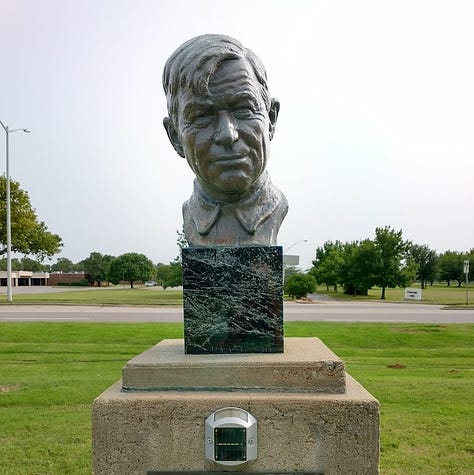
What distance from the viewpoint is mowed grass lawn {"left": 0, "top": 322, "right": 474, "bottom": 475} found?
4352 millimetres

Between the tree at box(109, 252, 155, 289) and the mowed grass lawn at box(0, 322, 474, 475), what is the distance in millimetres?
55007

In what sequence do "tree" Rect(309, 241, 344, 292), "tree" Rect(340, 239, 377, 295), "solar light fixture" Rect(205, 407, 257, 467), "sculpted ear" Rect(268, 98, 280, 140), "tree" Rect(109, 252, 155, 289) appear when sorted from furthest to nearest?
"tree" Rect(109, 252, 155, 289) → "tree" Rect(309, 241, 344, 292) → "tree" Rect(340, 239, 377, 295) → "sculpted ear" Rect(268, 98, 280, 140) → "solar light fixture" Rect(205, 407, 257, 467)

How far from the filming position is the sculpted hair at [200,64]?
2.87m

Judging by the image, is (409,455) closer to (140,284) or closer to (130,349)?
(130,349)

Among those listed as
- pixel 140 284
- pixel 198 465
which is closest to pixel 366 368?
pixel 198 465

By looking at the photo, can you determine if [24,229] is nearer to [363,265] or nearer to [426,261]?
[363,265]

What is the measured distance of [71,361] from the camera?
315 inches

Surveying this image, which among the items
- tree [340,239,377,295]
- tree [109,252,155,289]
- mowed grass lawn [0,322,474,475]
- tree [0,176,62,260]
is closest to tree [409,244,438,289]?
tree [340,239,377,295]

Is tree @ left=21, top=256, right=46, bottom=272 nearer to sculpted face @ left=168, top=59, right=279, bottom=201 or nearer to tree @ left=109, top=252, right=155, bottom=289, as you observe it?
tree @ left=109, top=252, right=155, bottom=289

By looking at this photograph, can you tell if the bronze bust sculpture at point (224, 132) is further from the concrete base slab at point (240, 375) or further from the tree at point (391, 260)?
the tree at point (391, 260)

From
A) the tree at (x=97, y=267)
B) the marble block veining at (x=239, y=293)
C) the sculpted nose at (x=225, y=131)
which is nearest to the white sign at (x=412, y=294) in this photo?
the marble block veining at (x=239, y=293)

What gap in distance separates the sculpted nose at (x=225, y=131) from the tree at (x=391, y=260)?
28457 millimetres

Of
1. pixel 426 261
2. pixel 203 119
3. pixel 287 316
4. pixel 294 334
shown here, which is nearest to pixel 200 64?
pixel 203 119

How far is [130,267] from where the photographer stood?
65188mm
